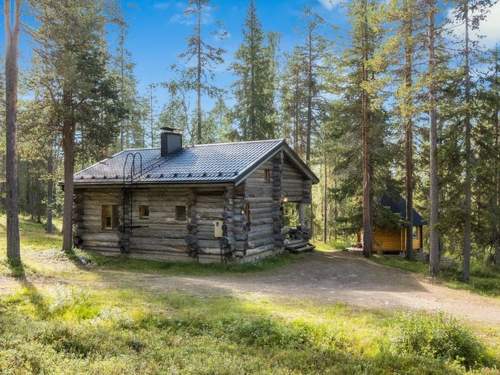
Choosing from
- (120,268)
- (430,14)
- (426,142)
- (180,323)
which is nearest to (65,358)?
(180,323)

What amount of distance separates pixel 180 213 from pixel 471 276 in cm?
1447

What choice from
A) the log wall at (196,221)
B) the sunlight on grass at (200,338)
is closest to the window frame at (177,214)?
the log wall at (196,221)

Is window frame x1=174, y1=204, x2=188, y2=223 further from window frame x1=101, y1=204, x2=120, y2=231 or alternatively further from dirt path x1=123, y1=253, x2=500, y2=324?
dirt path x1=123, y1=253, x2=500, y2=324

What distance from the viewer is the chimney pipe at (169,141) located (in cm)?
2211

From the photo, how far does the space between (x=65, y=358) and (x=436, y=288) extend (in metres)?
13.6

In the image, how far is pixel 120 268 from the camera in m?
18.0

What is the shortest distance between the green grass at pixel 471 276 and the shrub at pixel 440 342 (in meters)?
9.29

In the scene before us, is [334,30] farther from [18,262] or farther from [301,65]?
[18,262]

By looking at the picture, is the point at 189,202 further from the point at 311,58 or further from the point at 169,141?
the point at 311,58

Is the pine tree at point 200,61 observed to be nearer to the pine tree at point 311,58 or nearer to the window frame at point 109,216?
the pine tree at point 311,58

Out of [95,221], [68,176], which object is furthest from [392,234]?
[68,176]

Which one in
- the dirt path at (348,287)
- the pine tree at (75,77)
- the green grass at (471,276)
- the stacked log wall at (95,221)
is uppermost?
Result: the pine tree at (75,77)

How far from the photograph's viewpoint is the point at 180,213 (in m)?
19.2

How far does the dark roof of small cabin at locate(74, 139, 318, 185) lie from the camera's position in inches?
707
